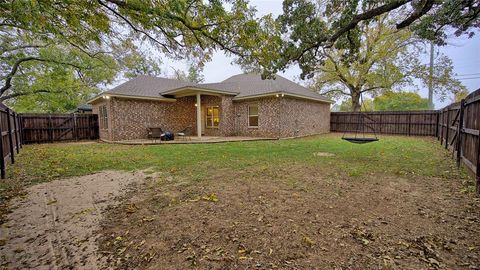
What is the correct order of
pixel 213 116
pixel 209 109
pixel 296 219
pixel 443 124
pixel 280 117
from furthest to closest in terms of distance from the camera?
pixel 209 109 → pixel 213 116 → pixel 280 117 → pixel 443 124 → pixel 296 219

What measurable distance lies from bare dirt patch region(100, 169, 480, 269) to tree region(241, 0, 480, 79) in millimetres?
3904

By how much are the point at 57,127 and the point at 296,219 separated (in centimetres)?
1597

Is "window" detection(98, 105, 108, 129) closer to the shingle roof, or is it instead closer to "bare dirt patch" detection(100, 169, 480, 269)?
the shingle roof

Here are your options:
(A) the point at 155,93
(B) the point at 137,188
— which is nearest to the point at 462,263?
(B) the point at 137,188

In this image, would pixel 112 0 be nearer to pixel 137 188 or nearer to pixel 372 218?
pixel 137 188

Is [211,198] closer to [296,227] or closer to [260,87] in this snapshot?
[296,227]

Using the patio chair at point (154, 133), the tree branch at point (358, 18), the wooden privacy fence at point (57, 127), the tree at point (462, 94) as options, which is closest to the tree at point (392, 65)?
the tree at point (462, 94)

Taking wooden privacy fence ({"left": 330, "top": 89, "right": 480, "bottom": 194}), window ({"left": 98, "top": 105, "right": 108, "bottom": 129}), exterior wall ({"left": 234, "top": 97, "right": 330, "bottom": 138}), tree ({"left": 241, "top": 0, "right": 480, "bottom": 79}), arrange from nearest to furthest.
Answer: wooden privacy fence ({"left": 330, "top": 89, "right": 480, "bottom": 194}) < tree ({"left": 241, "top": 0, "right": 480, "bottom": 79}) < exterior wall ({"left": 234, "top": 97, "right": 330, "bottom": 138}) < window ({"left": 98, "top": 105, "right": 108, "bottom": 129})

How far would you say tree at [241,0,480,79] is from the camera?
589 cm

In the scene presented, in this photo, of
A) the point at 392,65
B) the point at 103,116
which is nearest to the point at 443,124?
the point at 392,65

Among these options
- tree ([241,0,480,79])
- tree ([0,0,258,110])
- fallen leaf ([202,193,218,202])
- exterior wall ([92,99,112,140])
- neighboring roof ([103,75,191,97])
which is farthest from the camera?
neighboring roof ([103,75,191,97])

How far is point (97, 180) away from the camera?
15.8 ft

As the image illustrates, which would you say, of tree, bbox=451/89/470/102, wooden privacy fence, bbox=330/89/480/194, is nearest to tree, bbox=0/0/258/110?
wooden privacy fence, bbox=330/89/480/194

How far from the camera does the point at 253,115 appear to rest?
1435 centimetres
